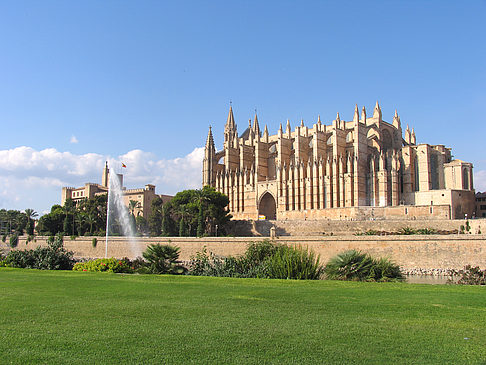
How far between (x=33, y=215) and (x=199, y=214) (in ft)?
91.5

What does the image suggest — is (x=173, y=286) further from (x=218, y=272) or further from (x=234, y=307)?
(x=218, y=272)

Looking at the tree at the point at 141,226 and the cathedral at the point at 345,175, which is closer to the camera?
the cathedral at the point at 345,175

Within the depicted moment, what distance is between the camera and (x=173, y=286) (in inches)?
512

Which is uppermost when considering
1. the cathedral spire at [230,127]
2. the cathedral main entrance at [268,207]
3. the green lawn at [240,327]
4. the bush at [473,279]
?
the cathedral spire at [230,127]

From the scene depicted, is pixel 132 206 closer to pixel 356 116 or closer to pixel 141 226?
pixel 141 226

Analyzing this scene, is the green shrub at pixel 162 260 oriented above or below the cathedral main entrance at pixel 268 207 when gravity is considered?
below

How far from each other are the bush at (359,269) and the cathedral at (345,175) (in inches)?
927

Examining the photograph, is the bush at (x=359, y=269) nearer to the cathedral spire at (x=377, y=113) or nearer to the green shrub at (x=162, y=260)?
the green shrub at (x=162, y=260)

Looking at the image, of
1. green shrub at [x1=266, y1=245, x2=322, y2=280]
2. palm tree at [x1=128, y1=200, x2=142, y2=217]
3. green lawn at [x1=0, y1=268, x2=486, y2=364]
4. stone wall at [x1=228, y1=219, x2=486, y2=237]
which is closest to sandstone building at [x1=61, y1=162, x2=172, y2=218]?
palm tree at [x1=128, y1=200, x2=142, y2=217]

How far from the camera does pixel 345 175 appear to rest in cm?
4941

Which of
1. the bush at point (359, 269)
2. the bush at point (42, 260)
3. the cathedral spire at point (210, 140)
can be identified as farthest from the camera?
the cathedral spire at point (210, 140)

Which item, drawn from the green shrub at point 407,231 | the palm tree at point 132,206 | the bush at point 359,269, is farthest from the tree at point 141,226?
the bush at point 359,269

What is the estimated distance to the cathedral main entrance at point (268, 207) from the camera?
5769 cm

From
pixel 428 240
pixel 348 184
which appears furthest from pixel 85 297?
pixel 348 184
